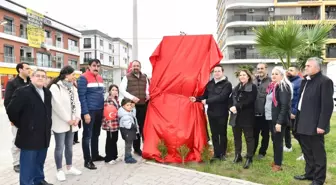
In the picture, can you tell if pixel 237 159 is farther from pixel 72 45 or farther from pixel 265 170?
pixel 72 45

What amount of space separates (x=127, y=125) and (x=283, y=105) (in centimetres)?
278

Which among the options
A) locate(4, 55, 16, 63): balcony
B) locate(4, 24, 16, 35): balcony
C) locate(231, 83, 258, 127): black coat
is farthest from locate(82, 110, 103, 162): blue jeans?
locate(4, 24, 16, 35): balcony

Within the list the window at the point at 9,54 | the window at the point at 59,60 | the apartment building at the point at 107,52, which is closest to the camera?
the window at the point at 9,54

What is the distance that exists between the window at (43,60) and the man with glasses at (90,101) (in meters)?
31.7

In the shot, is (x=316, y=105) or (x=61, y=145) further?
(x=61, y=145)

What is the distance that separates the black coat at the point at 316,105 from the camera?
13.4ft

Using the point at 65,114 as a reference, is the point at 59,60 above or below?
above

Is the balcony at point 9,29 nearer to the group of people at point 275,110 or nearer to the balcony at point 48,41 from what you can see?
the balcony at point 48,41

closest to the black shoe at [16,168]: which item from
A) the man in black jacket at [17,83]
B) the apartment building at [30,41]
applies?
the man in black jacket at [17,83]

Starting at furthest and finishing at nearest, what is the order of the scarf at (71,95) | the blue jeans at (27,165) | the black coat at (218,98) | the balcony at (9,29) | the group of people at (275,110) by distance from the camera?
the balcony at (9,29) < the black coat at (218,98) < the scarf at (71,95) < the group of people at (275,110) < the blue jeans at (27,165)

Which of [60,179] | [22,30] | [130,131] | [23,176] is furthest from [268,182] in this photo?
[22,30]

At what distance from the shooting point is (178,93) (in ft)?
19.1

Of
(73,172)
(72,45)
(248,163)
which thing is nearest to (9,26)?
(72,45)

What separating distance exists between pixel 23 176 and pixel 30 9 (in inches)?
1300
